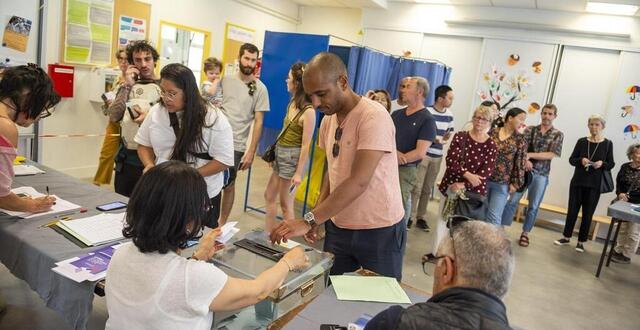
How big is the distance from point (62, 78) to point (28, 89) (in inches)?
114

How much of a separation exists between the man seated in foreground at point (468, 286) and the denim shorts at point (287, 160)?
7.82 feet

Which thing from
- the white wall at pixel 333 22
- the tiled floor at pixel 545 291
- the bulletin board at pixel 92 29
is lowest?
the tiled floor at pixel 545 291

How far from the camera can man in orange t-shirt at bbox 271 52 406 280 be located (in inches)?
66.4

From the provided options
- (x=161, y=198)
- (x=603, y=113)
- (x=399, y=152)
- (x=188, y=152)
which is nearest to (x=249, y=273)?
(x=161, y=198)

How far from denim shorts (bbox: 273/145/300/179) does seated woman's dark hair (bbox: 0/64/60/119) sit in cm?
171

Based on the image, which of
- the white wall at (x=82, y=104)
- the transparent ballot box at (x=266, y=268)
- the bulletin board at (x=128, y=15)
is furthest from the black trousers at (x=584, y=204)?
the bulletin board at (x=128, y=15)

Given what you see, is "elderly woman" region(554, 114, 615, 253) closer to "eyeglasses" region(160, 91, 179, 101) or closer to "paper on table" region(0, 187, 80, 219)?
"eyeglasses" region(160, 91, 179, 101)

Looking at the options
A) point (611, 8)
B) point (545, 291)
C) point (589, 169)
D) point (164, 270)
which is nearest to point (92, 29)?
point (164, 270)

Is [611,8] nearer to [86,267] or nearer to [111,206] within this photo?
[111,206]

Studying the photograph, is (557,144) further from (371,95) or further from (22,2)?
(22,2)

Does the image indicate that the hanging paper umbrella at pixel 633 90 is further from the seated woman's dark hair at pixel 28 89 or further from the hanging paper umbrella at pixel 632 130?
the seated woman's dark hair at pixel 28 89

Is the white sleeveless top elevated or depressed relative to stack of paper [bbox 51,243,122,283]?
elevated

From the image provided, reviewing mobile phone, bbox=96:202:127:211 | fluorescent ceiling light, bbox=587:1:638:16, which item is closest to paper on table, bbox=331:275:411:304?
mobile phone, bbox=96:202:127:211

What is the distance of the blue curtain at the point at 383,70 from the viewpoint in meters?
4.22
